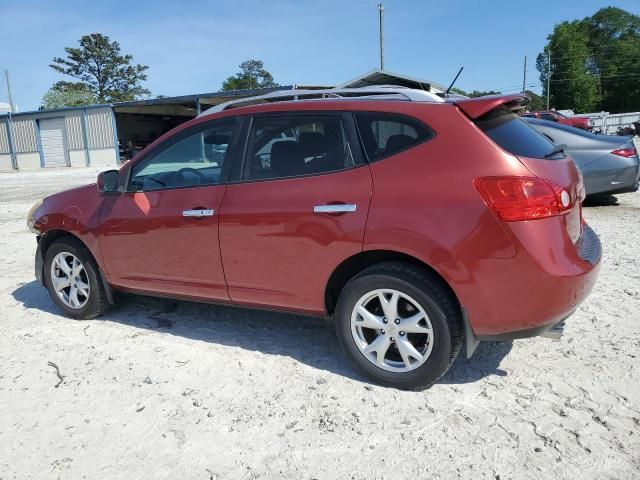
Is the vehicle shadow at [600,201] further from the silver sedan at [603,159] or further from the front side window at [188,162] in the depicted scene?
the front side window at [188,162]

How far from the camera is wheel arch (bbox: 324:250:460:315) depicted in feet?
9.70

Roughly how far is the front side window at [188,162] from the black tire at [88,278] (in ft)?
2.65

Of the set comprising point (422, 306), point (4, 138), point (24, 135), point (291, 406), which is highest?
point (24, 135)

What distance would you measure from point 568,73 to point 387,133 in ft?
253

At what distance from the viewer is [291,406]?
118 inches

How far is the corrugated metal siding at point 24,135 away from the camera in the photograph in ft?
110

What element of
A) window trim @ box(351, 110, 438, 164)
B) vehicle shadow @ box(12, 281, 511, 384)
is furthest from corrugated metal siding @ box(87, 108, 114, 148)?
window trim @ box(351, 110, 438, 164)

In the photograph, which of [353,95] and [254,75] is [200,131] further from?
[254,75]

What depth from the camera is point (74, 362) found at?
3674 millimetres

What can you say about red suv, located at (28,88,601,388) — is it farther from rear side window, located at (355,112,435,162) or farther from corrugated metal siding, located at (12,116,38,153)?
corrugated metal siding, located at (12,116,38,153)

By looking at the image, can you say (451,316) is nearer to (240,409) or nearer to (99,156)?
(240,409)

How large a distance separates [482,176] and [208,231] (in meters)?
1.88

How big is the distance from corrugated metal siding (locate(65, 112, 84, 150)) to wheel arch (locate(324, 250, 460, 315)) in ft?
110

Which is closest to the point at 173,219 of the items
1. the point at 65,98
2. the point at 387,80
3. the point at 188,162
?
the point at 188,162
